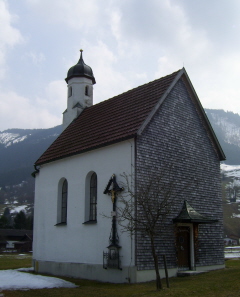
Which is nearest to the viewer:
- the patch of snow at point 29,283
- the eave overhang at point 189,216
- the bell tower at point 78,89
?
the patch of snow at point 29,283

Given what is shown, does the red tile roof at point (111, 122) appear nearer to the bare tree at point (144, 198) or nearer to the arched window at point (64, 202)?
the arched window at point (64, 202)

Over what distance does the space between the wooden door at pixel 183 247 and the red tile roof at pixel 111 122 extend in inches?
222

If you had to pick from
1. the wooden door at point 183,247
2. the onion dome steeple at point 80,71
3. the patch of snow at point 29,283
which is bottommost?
the patch of snow at point 29,283

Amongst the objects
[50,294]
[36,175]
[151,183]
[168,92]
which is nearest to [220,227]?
[151,183]

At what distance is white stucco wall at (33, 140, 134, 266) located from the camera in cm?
1834

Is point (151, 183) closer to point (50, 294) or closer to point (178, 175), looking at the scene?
point (178, 175)

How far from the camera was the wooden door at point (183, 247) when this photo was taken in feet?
62.8

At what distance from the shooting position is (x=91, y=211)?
20.3m

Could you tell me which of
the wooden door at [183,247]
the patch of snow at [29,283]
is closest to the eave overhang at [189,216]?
the wooden door at [183,247]

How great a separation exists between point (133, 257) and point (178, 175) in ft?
16.8

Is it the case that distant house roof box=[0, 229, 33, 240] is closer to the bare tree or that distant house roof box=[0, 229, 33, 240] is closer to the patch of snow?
the patch of snow

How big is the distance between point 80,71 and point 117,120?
34.4 feet

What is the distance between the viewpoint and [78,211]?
20609 millimetres

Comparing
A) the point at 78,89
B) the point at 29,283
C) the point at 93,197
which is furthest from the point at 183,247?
the point at 78,89
